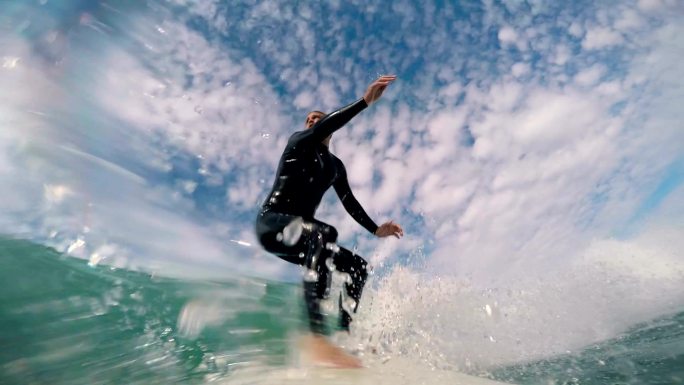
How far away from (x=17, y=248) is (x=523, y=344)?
7960 mm

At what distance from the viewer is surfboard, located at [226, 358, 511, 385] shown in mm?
2777

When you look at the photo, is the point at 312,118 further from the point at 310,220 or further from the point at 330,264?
the point at 330,264

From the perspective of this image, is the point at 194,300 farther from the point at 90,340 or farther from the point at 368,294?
the point at 368,294

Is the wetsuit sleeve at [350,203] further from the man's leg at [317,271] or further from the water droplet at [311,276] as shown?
the water droplet at [311,276]

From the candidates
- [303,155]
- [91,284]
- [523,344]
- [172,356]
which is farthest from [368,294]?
[91,284]

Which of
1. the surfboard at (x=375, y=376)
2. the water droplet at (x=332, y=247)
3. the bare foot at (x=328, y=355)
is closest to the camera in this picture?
the surfboard at (x=375, y=376)

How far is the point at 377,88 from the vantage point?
3273 mm

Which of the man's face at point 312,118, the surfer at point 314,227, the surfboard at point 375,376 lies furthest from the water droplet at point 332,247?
the man's face at point 312,118

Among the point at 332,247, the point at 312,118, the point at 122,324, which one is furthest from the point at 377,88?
the point at 122,324

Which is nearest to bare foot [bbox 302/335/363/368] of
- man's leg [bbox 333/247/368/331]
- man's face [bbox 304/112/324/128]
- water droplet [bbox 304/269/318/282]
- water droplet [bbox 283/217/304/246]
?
man's leg [bbox 333/247/368/331]

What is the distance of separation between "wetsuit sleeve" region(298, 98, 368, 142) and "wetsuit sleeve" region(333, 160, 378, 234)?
0.83m

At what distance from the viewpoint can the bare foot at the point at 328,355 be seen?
3.10 metres

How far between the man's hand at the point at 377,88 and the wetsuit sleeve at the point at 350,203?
112 cm

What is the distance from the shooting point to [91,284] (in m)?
5.84
